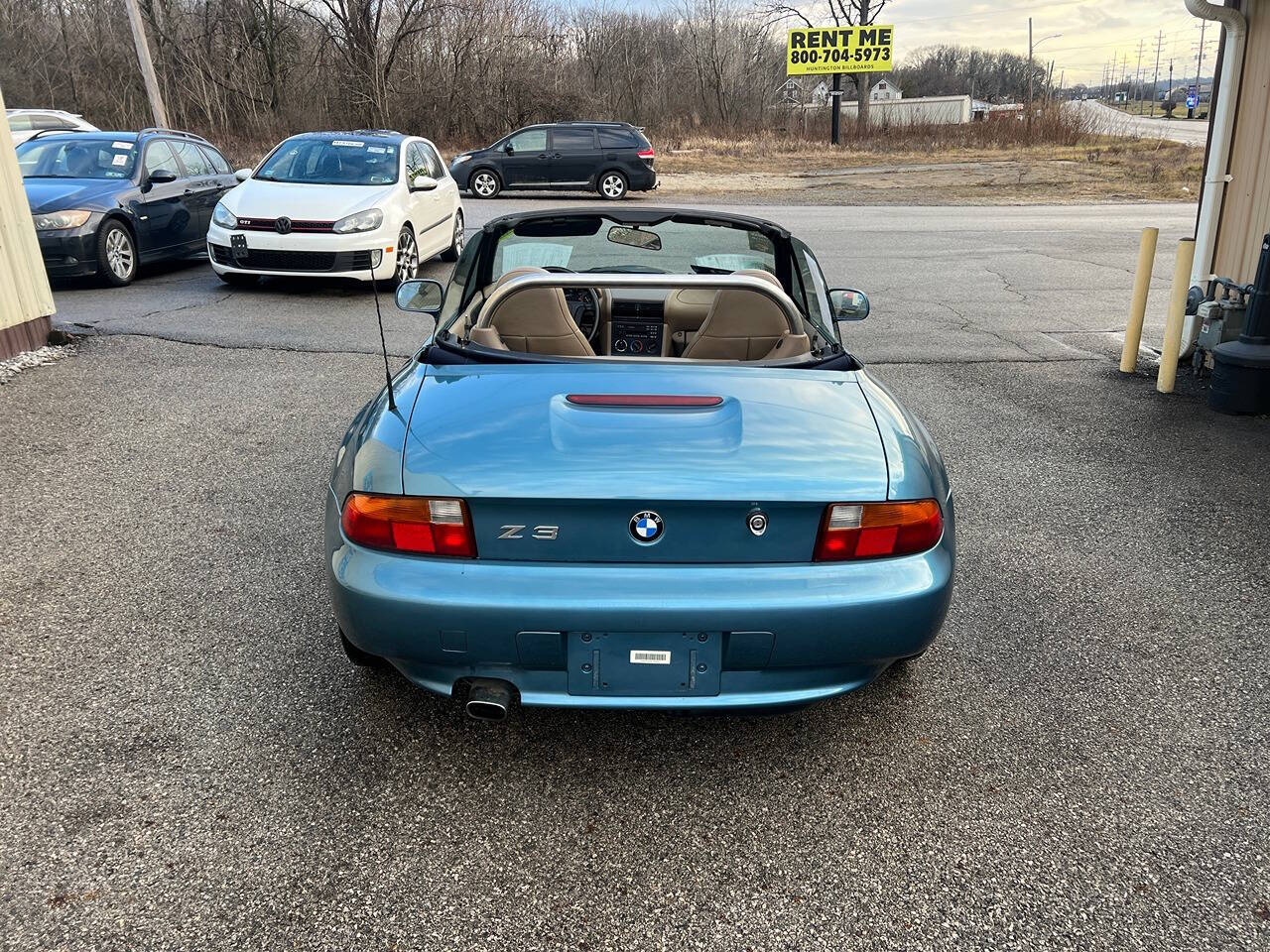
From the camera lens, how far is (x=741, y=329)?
3.42m

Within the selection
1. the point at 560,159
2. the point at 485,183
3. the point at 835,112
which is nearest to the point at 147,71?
the point at 485,183

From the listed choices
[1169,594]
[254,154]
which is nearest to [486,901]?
[1169,594]

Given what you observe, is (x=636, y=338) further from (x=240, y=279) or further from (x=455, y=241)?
(x=455, y=241)

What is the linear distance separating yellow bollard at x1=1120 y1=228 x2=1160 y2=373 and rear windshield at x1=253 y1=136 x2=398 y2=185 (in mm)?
7360

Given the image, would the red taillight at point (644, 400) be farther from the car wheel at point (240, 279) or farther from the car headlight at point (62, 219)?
the car headlight at point (62, 219)

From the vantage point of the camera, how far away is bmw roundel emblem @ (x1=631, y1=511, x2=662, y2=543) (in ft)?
7.86

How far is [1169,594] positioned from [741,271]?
2157 mm

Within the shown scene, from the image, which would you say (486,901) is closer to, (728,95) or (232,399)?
(232,399)

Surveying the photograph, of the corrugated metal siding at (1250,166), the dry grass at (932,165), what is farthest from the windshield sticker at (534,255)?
the dry grass at (932,165)

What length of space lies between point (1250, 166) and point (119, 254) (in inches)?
406

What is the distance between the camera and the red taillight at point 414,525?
7.93 feet

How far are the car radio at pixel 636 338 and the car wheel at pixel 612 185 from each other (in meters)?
18.2

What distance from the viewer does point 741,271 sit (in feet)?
12.0

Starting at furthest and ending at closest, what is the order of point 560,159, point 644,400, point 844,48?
point 844,48 < point 560,159 < point 644,400
